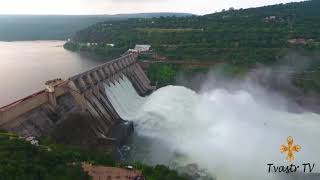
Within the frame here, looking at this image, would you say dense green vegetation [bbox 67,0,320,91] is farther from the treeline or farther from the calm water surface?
the calm water surface

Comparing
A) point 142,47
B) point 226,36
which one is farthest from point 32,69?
point 226,36

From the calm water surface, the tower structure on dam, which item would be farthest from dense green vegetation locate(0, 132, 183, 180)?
the calm water surface

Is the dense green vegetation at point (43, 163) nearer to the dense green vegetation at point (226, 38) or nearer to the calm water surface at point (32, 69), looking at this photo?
the calm water surface at point (32, 69)

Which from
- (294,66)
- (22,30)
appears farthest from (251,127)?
(22,30)

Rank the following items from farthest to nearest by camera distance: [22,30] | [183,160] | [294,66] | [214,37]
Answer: [22,30] < [214,37] < [294,66] < [183,160]

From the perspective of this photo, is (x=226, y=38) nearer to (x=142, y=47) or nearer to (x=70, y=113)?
(x=142, y=47)

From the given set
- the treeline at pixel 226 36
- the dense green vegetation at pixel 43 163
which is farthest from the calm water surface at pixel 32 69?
the dense green vegetation at pixel 43 163

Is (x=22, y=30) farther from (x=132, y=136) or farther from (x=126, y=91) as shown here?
(x=132, y=136)
